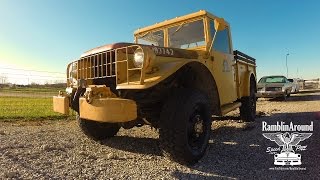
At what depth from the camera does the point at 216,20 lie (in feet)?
19.2

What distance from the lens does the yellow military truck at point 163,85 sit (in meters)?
4.09

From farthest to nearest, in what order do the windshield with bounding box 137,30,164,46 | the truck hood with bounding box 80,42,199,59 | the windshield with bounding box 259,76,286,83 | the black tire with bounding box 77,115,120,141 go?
the windshield with bounding box 259,76,286,83 → the windshield with bounding box 137,30,164,46 → the black tire with bounding box 77,115,120,141 → the truck hood with bounding box 80,42,199,59

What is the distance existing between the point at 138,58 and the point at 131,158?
5.12 feet

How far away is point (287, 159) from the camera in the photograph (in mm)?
4547

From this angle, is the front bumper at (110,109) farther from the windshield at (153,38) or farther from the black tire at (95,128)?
the windshield at (153,38)

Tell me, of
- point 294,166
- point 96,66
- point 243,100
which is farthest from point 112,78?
point 243,100

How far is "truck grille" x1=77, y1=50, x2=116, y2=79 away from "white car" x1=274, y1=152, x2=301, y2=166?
8.58 feet

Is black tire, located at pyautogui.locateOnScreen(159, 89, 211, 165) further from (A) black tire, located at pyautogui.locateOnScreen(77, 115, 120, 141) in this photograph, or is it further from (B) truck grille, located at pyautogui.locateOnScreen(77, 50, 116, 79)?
(A) black tire, located at pyautogui.locateOnScreen(77, 115, 120, 141)

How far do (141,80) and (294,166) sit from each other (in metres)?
2.33

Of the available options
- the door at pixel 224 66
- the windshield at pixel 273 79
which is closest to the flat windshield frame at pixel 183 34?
the door at pixel 224 66

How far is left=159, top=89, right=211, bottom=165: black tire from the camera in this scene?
4.10m

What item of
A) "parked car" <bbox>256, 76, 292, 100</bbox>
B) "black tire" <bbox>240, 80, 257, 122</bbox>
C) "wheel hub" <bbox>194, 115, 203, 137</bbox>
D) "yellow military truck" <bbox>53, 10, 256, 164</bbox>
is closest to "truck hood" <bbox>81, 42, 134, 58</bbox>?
"yellow military truck" <bbox>53, 10, 256, 164</bbox>

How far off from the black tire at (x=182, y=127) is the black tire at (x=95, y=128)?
2039 millimetres

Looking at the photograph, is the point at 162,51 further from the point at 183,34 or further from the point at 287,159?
the point at 287,159
